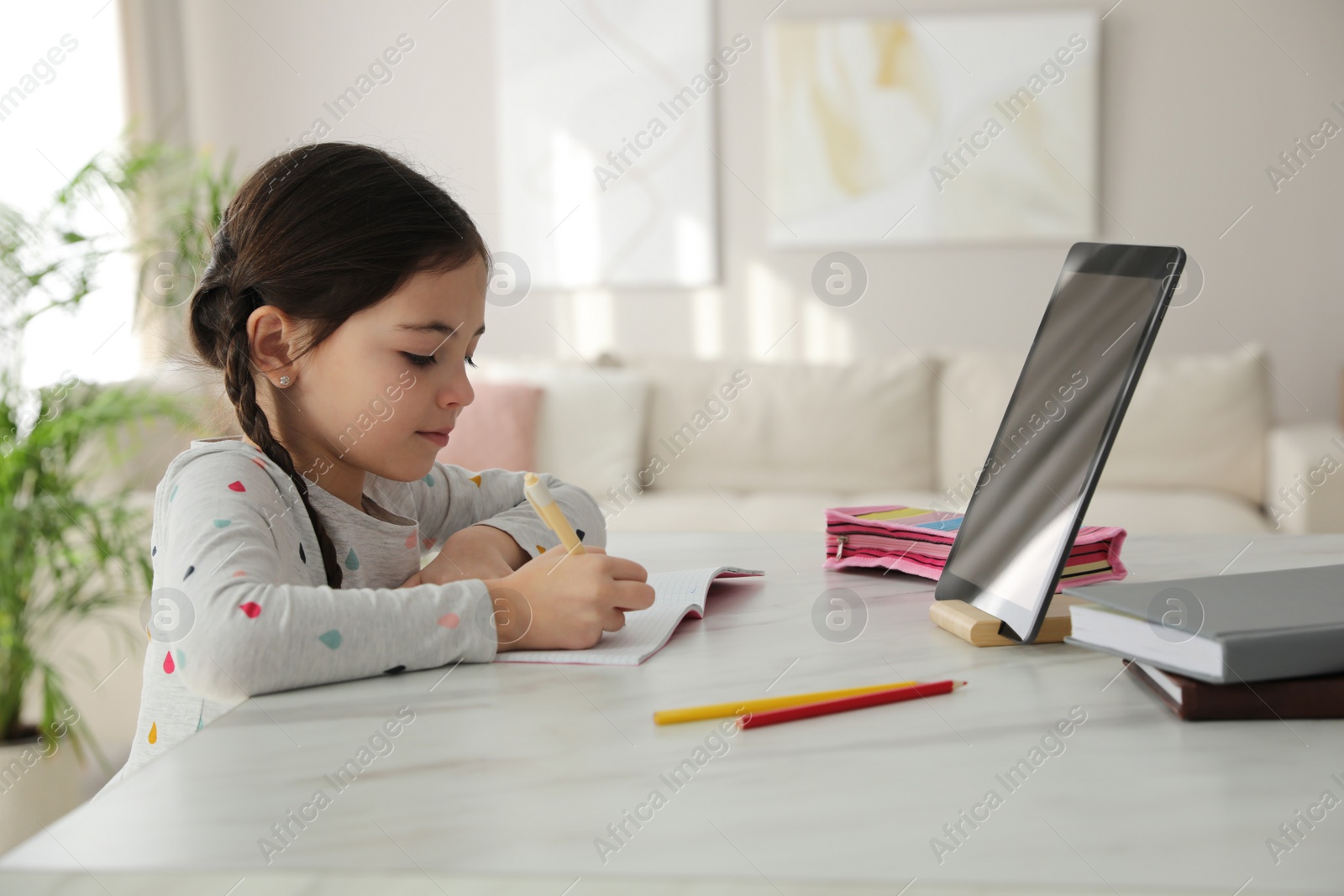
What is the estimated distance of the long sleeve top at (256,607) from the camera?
66 cm

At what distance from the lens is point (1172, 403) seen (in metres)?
2.74

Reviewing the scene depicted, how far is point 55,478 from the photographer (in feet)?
6.72

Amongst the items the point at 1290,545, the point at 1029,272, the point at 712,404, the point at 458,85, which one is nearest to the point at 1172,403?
the point at 1029,272

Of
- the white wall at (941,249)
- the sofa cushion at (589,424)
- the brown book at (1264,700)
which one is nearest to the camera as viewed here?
the brown book at (1264,700)

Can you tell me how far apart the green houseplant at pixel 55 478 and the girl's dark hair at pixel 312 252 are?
0.85 meters

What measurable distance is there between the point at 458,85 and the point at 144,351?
4.19ft

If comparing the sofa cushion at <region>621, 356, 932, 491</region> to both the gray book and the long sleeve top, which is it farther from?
the gray book

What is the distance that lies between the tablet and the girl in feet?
0.84

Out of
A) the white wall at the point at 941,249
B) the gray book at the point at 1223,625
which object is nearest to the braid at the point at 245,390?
the gray book at the point at 1223,625

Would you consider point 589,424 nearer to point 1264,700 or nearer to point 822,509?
point 822,509

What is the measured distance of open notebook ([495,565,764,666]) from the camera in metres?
0.70

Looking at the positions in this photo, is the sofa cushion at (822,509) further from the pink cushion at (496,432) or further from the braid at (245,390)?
the braid at (245,390)

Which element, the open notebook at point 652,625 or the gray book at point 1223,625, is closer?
the gray book at point 1223,625

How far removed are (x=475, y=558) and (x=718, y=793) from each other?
512 millimetres
